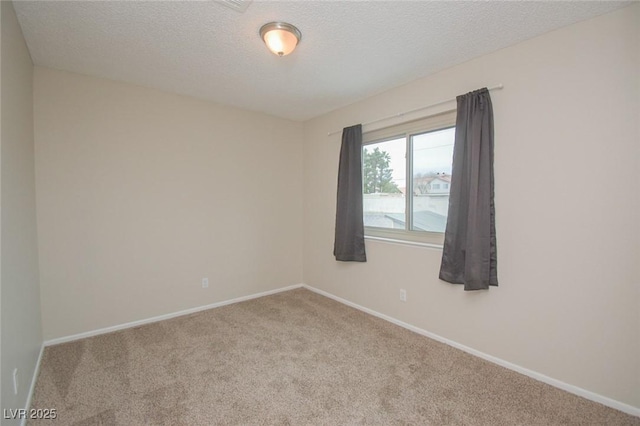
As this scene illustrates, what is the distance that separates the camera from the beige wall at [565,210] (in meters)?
1.75

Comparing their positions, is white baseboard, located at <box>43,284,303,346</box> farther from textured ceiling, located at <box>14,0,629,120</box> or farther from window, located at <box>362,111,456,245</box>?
textured ceiling, located at <box>14,0,629,120</box>

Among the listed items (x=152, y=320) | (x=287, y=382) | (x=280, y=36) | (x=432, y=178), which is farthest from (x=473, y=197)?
(x=152, y=320)

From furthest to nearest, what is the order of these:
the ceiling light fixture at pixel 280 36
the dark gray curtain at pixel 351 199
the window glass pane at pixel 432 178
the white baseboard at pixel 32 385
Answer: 1. the dark gray curtain at pixel 351 199
2. the window glass pane at pixel 432 178
3. the ceiling light fixture at pixel 280 36
4. the white baseboard at pixel 32 385

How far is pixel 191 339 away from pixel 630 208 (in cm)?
343

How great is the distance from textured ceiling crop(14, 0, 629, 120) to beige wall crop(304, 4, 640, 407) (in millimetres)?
216

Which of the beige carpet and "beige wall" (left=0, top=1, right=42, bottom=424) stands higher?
"beige wall" (left=0, top=1, right=42, bottom=424)

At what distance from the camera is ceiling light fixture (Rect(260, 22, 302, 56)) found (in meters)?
1.91

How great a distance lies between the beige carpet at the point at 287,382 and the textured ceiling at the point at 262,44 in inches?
97.1

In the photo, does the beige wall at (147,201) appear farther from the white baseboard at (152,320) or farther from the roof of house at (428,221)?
the roof of house at (428,221)

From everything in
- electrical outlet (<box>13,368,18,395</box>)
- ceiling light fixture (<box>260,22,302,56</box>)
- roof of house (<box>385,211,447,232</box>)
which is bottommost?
electrical outlet (<box>13,368,18,395</box>)

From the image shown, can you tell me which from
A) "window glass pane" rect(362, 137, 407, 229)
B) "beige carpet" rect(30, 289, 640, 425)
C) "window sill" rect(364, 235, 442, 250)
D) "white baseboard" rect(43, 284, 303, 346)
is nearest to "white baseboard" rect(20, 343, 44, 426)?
"beige carpet" rect(30, 289, 640, 425)

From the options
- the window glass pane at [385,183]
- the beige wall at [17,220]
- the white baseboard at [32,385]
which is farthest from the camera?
the window glass pane at [385,183]

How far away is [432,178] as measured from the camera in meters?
2.80

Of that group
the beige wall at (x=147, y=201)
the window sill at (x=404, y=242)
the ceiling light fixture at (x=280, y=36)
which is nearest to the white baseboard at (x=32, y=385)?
the beige wall at (x=147, y=201)
